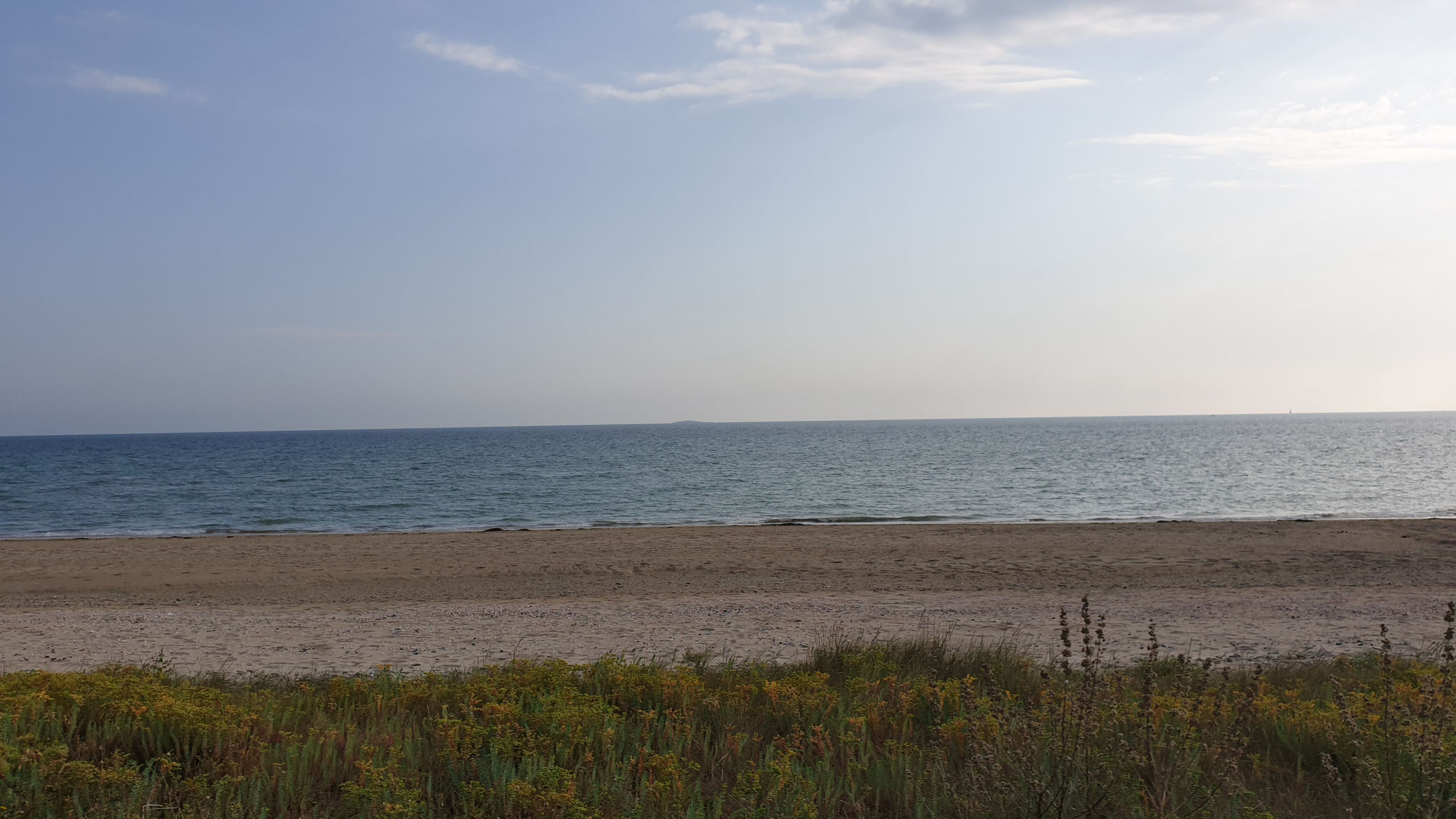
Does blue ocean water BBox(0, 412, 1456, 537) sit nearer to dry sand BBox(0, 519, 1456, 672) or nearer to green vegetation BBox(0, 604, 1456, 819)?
dry sand BBox(0, 519, 1456, 672)

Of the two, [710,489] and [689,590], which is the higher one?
[689,590]

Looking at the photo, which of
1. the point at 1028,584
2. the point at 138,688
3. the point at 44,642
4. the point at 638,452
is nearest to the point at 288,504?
the point at 44,642

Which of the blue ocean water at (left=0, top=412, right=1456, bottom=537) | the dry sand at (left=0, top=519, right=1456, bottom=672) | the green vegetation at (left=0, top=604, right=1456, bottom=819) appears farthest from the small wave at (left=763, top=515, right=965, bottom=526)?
the green vegetation at (left=0, top=604, right=1456, bottom=819)

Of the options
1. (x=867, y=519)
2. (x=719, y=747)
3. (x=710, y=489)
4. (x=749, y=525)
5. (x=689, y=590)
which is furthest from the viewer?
(x=710, y=489)

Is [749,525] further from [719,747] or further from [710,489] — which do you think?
[719,747]

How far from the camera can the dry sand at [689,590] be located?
1169cm

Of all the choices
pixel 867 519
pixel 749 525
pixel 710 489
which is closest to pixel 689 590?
pixel 749 525

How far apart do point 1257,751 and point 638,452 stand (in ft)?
322

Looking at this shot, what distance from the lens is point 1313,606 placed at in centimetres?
1459

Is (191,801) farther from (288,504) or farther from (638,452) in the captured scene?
(638,452)

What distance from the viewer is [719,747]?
5.07 metres

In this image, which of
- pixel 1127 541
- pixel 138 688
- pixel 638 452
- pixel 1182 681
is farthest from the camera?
pixel 638 452

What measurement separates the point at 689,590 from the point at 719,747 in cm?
1376

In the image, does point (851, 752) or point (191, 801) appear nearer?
point (191, 801)
